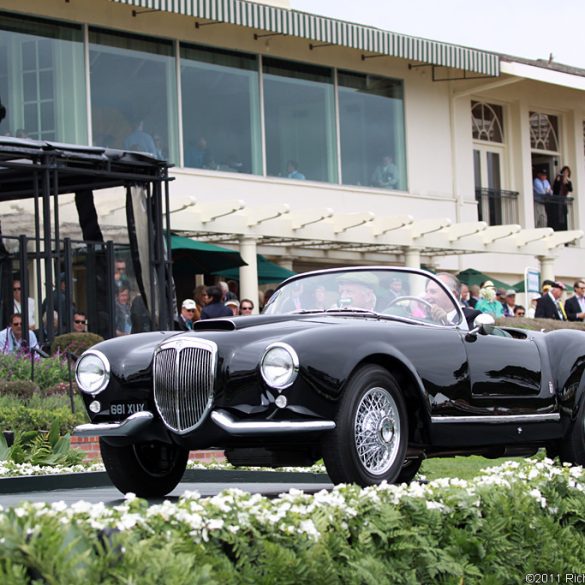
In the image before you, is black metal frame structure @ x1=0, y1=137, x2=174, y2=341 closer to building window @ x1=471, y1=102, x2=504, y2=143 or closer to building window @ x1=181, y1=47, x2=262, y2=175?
building window @ x1=181, y1=47, x2=262, y2=175

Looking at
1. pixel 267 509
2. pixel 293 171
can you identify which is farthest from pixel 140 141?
pixel 267 509

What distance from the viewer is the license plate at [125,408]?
8.34 metres

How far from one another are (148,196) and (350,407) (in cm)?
1243

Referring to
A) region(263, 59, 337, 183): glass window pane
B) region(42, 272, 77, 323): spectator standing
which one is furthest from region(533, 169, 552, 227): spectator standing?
region(42, 272, 77, 323): spectator standing

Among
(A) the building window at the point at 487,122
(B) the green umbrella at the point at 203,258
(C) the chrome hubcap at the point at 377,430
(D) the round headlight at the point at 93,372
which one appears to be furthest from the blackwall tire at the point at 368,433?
(A) the building window at the point at 487,122

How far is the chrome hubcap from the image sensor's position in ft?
26.7

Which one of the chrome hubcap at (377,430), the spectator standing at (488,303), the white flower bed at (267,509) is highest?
the spectator standing at (488,303)

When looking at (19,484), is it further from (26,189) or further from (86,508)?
(26,189)

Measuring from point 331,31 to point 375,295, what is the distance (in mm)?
19176

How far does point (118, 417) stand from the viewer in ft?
27.8

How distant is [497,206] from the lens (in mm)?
35531

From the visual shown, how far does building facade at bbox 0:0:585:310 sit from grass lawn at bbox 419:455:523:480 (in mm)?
7965

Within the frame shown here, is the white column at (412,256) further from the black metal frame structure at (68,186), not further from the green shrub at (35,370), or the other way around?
the green shrub at (35,370)

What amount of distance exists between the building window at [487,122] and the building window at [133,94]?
425 inches
